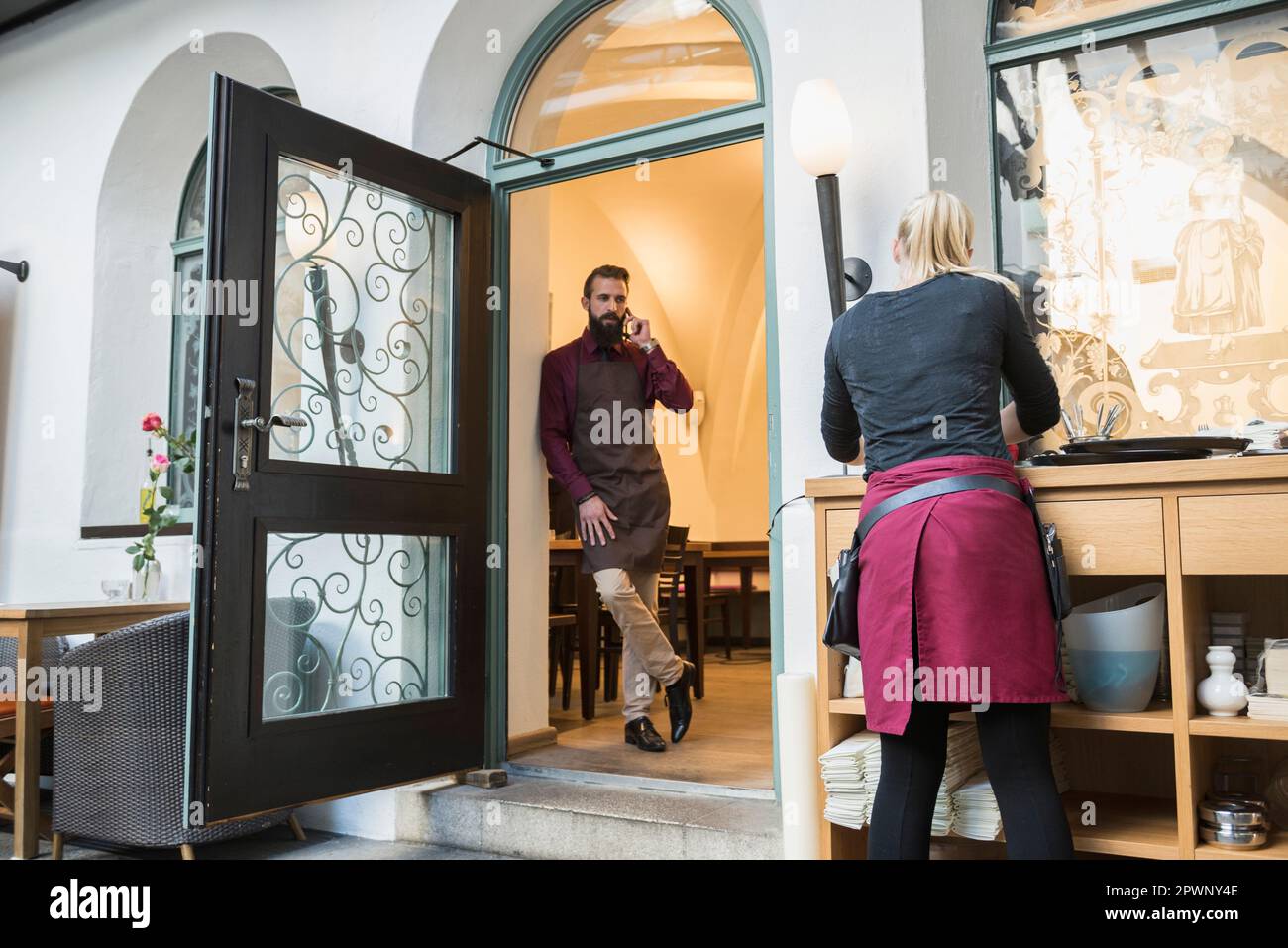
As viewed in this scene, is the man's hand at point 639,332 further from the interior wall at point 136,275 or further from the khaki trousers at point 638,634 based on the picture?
the interior wall at point 136,275

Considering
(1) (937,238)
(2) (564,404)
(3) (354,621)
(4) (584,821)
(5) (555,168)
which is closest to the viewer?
(1) (937,238)

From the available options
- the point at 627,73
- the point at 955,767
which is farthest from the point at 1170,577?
the point at 627,73

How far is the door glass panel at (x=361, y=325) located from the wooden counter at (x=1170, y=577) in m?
1.54

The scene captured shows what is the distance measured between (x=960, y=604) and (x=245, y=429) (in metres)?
1.94

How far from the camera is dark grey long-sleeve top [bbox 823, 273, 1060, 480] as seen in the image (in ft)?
7.19

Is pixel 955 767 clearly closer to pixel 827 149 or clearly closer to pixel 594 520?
pixel 827 149

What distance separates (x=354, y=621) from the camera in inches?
137

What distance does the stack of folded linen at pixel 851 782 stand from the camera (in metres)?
2.46

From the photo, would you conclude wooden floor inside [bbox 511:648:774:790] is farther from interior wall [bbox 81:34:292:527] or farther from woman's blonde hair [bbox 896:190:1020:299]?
interior wall [bbox 81:34:292:527]

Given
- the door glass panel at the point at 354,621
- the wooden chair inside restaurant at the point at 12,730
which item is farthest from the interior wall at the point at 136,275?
the door glass panel at the point at 354,621

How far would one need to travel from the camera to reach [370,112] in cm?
405

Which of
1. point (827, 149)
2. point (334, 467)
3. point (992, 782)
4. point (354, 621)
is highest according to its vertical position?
point (827, 149)

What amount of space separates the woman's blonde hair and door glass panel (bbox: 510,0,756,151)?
1.73 meters

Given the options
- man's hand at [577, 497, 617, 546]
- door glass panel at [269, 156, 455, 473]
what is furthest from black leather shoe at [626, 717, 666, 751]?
door glass panel at [269, 156, 455, 473]
